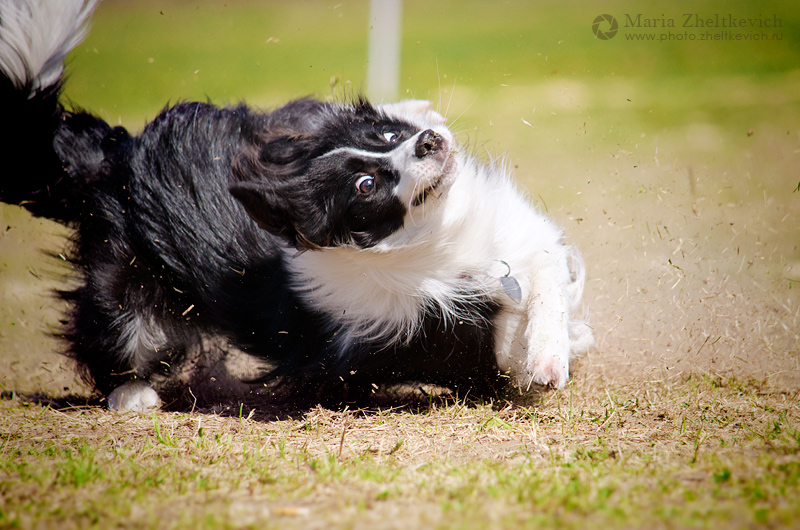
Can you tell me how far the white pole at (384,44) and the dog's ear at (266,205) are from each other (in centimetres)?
445

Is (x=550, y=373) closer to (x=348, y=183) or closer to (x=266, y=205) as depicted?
(x=348, y=183)

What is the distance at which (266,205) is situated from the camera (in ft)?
11.1

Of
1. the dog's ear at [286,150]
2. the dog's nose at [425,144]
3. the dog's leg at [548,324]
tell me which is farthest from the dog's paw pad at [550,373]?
the dog's ear at [286,150]

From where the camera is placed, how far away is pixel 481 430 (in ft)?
11.2

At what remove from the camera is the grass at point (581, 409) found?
2299 millimetres

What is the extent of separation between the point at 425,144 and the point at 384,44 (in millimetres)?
6014

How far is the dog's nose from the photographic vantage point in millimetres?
3332

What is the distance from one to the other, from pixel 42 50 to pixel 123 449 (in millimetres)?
2639

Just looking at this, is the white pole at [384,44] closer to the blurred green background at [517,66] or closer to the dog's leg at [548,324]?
the blurred green background at [517,66]

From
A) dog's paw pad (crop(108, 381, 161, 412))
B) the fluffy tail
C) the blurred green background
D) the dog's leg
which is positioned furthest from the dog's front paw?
the blurred green background

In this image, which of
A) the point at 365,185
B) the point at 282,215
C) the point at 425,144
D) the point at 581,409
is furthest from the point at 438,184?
the point at 581,409

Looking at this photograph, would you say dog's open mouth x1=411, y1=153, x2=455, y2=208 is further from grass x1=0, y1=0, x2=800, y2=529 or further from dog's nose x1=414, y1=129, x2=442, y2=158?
grass x1=0, y1=0, x2=800, y2=529

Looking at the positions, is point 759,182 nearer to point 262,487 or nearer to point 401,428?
point 401,428

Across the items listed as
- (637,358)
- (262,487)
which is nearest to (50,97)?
(262,487)
